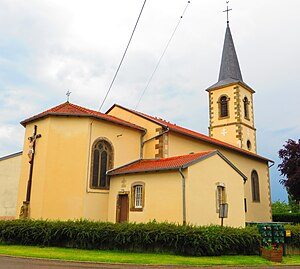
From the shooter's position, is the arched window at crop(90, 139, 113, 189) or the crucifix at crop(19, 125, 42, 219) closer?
the crucifix at crop(19, 125, 42, 219)

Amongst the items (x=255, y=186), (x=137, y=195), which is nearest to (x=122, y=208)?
(x=137, y=195)

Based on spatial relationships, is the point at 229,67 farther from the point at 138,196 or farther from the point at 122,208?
the point at 122,208

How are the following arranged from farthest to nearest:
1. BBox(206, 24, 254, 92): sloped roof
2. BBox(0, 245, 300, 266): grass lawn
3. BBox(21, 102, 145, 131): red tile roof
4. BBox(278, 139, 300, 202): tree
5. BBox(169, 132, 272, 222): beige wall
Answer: BBox(206, 24, 254, 92): sloped roof, BBox(278, 139, 300, 202): tree, BBox(169, 132, 272, 222): beige wall, BBox(21, 102, 145, 131): red tile roof, BBox(0, 245, 300, 266): grass lawn

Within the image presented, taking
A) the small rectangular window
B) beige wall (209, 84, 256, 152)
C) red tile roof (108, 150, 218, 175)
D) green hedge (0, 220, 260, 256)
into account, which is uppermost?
beige wall (209, 84, 256, 152)

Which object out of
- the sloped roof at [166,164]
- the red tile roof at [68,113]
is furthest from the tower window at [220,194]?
the red tile roof at [68,113]

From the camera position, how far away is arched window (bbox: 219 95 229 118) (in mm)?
30922

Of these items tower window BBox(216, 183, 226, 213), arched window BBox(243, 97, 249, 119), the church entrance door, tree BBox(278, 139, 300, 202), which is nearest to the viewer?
tower window BBox(216, 183, 226, 213)

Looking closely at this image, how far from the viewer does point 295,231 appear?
12.7 metres

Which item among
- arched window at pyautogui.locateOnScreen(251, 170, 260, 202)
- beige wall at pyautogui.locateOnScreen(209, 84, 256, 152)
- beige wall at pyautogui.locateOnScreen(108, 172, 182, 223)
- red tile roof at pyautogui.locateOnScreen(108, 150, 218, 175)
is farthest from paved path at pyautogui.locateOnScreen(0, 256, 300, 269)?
beige wall at pyautogui.locateOnScreen(209, 84, 256, 152)

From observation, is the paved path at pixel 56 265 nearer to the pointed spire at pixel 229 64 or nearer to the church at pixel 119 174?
the church at pixel 119 174

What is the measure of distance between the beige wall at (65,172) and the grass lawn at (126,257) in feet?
12.5

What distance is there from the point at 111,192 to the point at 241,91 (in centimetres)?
1906

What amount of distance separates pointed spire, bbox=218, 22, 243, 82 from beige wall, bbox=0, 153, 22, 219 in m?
20.8

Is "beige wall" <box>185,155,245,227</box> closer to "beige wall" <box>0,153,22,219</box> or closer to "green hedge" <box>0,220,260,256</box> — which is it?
"green hedge" <box>0,220,260,256</box>
